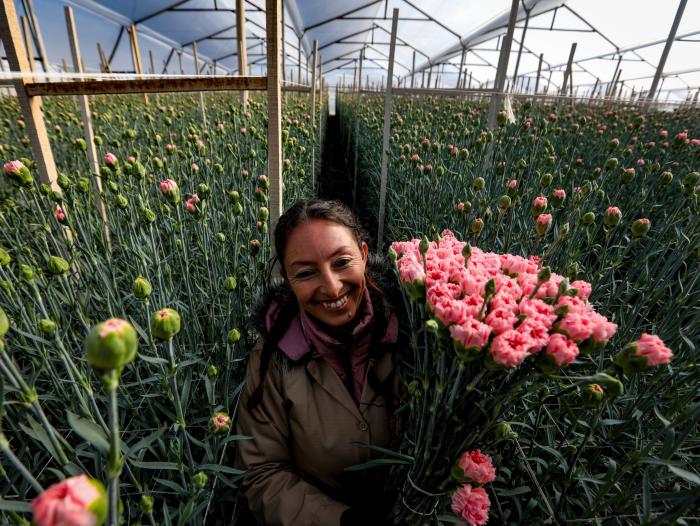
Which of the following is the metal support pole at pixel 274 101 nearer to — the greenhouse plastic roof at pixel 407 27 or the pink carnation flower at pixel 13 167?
the pink carnation flower at pixel 13 167

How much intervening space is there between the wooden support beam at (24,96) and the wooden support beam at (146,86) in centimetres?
4

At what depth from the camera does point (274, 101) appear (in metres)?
1.00

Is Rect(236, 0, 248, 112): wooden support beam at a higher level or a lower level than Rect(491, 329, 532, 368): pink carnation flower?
higher

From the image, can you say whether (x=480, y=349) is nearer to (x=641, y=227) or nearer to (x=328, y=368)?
(x=328, y=368)

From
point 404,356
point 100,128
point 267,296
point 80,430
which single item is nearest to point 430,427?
point 404,356

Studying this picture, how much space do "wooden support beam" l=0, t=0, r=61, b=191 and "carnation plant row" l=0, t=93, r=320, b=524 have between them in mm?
64

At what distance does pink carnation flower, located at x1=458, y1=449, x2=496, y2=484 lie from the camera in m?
0.51

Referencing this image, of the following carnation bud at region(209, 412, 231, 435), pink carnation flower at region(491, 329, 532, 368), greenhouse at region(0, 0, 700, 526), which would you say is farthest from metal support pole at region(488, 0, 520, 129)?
carnation bud at region(209, 412, 231, 435)

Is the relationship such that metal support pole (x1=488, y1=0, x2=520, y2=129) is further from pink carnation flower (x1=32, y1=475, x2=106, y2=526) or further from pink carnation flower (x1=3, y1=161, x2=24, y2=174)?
pink carnation flower (x1=32, y1=475, x2=106, y2=526)

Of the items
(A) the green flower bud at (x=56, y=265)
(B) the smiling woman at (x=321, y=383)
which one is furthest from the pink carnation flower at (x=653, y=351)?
(A) the green flower bud at (x=56, y=265)

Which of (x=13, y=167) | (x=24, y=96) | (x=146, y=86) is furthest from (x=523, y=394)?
(x=24, y=96)

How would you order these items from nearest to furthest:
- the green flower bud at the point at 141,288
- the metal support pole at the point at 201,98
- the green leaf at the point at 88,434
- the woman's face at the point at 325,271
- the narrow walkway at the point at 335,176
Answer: the green leaf at the point at 88,434 < the green flower bud at the point at 141,288 < the woman's face at the point at 325,271 < the metal support pole at the point at 201,98 < the narrow walkway at the point at 335,176

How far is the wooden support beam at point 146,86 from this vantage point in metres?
0.89

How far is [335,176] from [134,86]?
13.6ft
